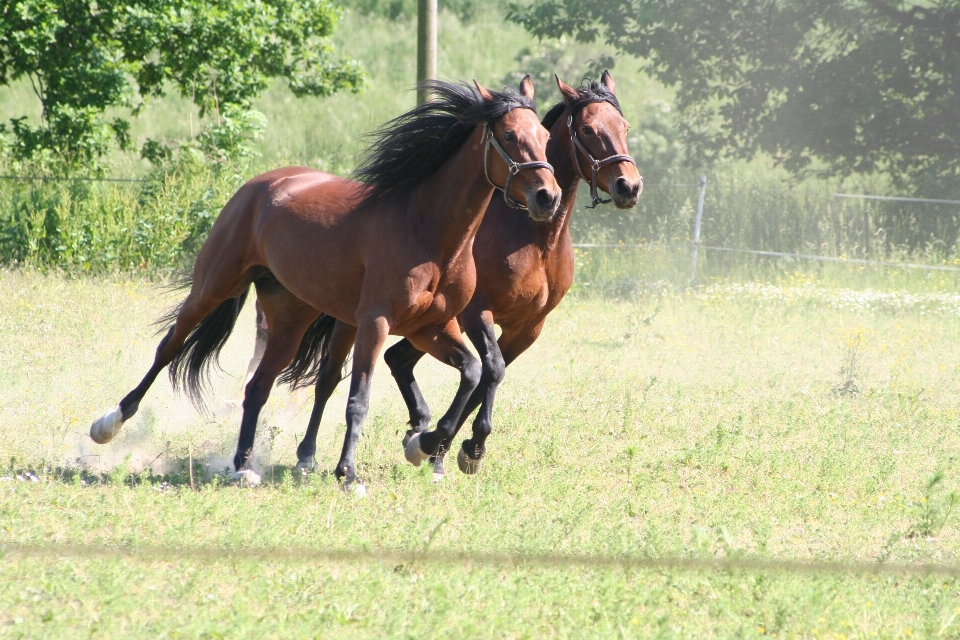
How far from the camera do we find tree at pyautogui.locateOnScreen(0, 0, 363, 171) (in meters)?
14.2

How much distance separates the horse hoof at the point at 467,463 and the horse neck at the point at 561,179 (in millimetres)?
1293

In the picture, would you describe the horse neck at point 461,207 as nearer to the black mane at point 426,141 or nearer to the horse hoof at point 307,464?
the black mane at point 426,141

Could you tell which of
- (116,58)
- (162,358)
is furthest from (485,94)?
(116,58)

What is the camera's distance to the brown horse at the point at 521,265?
19.1ft

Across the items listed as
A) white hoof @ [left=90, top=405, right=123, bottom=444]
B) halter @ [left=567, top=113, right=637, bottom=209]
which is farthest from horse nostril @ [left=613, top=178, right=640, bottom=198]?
white hoof @ [left=90, top=405, right=123, bottom=444]

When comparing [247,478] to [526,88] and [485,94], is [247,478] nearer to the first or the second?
[485,94]

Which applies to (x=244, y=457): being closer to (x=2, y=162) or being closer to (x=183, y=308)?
(x=183, y=308)

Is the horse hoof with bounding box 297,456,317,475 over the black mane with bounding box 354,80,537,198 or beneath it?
beneath

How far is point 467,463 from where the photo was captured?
233 inches

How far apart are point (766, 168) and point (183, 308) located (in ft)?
64.9

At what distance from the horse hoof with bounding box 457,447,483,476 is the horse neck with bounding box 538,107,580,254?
4.24 ft

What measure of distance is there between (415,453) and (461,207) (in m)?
1.45

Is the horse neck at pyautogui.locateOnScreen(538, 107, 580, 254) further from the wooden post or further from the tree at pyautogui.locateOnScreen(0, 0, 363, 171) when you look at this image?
the tree at pyautogui.locateOnScreen(0, 0, 363, 171)

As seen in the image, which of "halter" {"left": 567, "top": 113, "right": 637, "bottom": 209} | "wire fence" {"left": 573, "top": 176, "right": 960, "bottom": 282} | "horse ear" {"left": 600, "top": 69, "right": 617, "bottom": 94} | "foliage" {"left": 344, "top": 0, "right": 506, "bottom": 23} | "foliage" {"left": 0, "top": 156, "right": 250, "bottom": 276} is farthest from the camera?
"foliage" {"left": 344, "top": 0, "right": 506, "bottom": 23}
